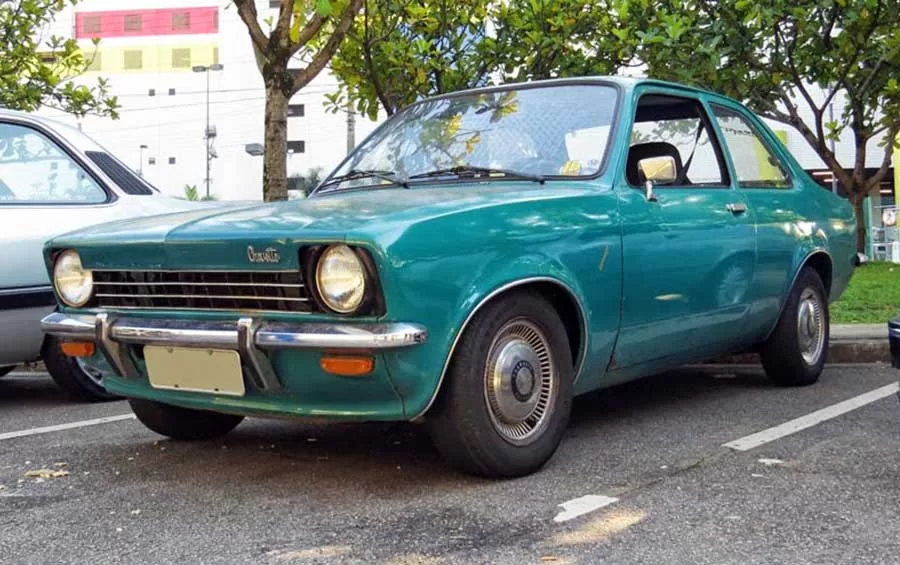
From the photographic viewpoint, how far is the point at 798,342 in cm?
513

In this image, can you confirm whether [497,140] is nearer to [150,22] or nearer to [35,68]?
[35,68]

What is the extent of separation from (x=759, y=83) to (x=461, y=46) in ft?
13.0

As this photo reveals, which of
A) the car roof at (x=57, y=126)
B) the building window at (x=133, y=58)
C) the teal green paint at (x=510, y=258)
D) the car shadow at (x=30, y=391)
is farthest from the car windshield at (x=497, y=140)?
the building window at (x=133, y=58)

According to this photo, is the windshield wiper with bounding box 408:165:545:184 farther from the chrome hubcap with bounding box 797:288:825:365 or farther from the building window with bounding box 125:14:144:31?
the building window with bounding box 125:14:144:31

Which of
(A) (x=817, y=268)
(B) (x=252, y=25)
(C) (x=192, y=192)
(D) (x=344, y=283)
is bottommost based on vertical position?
(A) (x=817, y=268)

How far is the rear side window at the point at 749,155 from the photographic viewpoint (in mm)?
4934

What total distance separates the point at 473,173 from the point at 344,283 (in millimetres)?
1155

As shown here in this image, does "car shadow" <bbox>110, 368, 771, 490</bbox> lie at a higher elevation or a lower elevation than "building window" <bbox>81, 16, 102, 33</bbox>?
lower

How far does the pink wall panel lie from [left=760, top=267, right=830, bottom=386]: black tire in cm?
5608

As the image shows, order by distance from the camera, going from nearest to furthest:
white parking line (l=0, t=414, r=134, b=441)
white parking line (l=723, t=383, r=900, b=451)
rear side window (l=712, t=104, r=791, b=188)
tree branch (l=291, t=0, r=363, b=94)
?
white parking line (l=723, t=383, r=900, b=451) → white parking line (l=0, t=414, r=134, b=441) → rear side window (l=712, t=104, r=791, b=188) → tree branch (l=291, t=0, r=363, b=94)

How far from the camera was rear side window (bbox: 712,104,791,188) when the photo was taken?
4.93 m

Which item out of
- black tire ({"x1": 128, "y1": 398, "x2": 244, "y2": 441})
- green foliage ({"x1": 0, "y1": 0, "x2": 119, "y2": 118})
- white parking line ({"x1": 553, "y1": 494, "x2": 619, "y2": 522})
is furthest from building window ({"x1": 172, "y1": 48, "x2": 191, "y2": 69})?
white parking line ({"x1": 553, "y1": 494, "x2": 619, "y2": 522})

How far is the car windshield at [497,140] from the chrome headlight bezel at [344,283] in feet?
3.56

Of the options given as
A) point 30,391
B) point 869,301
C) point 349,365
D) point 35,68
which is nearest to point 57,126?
point 30,391
